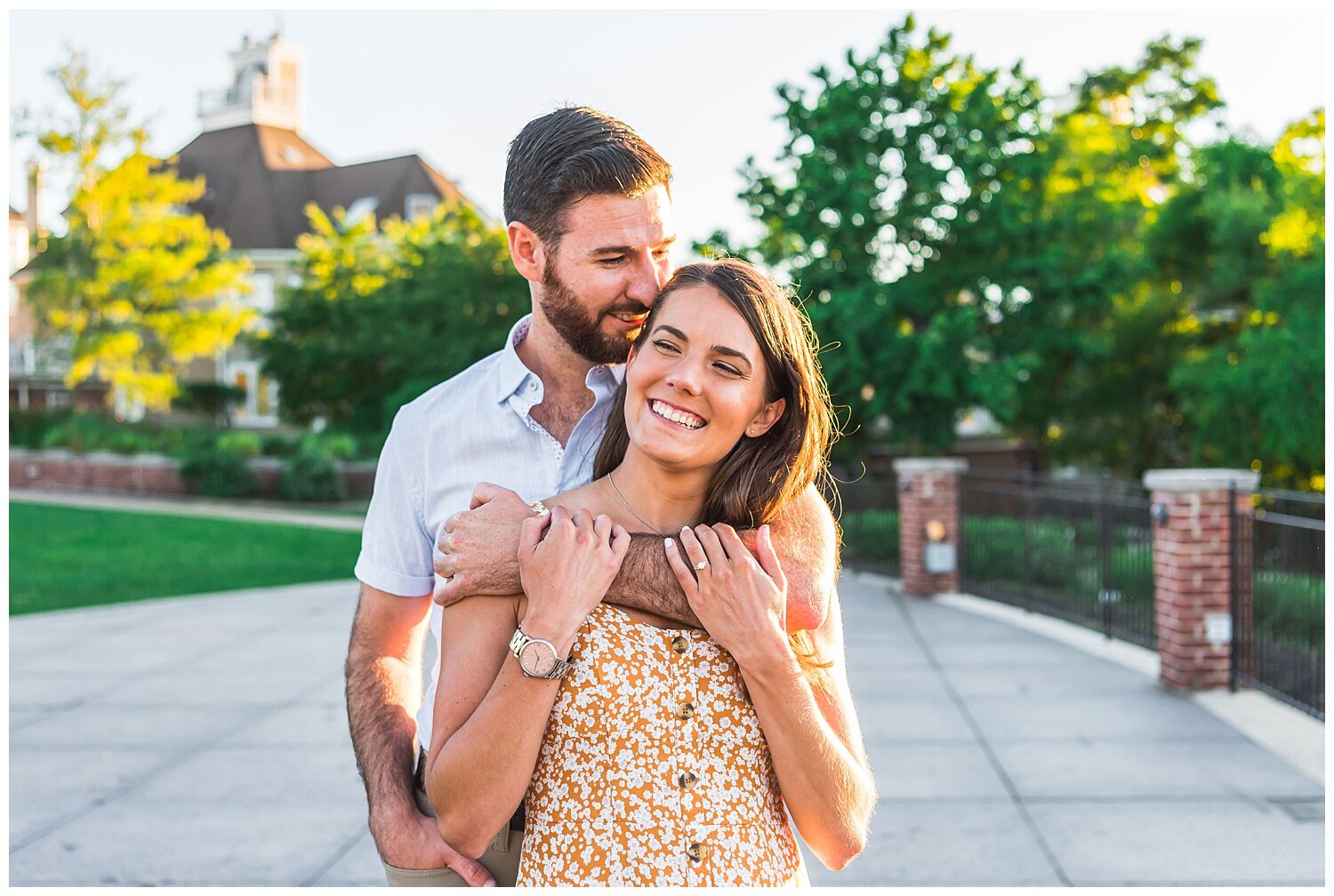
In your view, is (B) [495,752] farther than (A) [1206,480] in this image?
No

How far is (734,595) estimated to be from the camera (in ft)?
6.21

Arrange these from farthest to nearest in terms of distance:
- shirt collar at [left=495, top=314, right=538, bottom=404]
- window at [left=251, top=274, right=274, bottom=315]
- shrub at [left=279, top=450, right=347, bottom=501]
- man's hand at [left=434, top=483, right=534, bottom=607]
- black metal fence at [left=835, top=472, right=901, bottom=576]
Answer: window at [left=251, top=274, right=274, bottom=315] < shrub at [left=279, top=450, right=347, bottom=501] < black metal fence at [left=835, top=472, right=901, bottom=576] < shirt collar at [left=495, top=314, right=538, bottom=404] < man's hand at [left=434, top=483, right=534, bottom=607]

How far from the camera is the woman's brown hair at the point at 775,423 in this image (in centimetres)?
197

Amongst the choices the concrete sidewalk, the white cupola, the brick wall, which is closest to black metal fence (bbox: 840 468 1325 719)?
the concrete sidewalk

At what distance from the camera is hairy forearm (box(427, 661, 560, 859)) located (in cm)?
182

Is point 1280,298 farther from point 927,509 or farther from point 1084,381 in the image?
point 927,509

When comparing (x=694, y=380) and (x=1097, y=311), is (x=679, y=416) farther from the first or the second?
(x=1097, y=311)

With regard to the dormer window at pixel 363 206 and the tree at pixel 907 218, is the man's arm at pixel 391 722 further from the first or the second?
the dormer window at pixel 363 206

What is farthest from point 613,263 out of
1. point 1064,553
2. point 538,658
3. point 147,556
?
point 147,556

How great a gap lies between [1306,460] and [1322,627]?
11.3 meters

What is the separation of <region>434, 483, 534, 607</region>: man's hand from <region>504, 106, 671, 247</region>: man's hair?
1.79ft

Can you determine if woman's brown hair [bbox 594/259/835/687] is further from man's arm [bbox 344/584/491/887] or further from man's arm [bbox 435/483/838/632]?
man's arm [bbox 344/584/491/887]

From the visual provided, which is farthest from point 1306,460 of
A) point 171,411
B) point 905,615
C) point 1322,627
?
point 171,411

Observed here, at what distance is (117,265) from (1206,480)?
1040 inches
